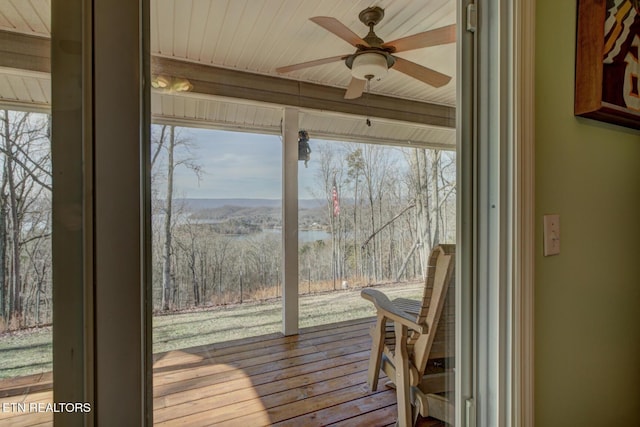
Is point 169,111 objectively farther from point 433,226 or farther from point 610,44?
point 610,44

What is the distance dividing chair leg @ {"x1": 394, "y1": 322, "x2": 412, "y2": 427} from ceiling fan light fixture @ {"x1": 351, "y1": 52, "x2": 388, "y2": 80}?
1602mm

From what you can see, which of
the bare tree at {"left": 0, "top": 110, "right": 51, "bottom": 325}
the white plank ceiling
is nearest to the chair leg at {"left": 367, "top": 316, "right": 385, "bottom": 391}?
the white plank ceiling

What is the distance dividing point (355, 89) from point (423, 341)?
6.70ft

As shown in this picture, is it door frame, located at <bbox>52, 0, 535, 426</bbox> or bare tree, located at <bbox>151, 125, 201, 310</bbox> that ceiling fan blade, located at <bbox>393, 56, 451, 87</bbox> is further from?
door frame, located at <bbox>52, 0, 535, 426</bbox>

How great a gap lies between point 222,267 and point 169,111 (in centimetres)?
82

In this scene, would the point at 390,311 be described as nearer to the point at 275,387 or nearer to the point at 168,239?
the point at 275,387

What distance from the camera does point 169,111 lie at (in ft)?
3.16

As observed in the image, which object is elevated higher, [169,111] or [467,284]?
[169,111]

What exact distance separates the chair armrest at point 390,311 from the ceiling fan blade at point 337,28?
157 centimetres

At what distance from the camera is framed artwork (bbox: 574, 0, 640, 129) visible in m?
0.94

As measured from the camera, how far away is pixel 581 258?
3.21 ft

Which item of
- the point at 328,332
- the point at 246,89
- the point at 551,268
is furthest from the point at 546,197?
the point at 246,89

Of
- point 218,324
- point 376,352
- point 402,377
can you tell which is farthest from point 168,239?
point 376,352

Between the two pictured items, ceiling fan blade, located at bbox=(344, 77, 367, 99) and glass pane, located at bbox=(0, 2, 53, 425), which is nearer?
glass pane, located at bbox=(0, 2, 53, 425)
